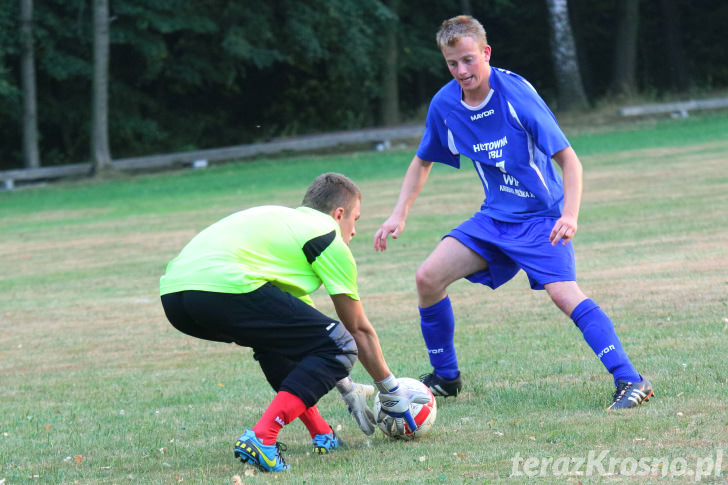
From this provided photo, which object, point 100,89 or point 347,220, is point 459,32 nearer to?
point 347,220

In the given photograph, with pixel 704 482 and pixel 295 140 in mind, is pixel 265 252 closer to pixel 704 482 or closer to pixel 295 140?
pixel 704 482

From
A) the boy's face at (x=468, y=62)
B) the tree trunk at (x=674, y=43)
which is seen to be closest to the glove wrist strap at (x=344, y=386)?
the boy's face at (x=468, y=62)

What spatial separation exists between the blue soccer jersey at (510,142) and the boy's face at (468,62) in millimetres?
133

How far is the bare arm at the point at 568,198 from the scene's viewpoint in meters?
5.18

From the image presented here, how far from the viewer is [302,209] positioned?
15.5ft

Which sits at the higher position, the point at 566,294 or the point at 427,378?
the point at 566,294

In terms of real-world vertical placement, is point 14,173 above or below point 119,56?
below

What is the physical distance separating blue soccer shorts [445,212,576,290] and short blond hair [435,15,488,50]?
1.01m

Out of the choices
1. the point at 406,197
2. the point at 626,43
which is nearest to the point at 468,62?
the point at 406,197

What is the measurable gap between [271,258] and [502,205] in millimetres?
1748

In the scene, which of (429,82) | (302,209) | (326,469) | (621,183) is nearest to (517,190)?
(302,209)

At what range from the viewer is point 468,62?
5477 millimetres

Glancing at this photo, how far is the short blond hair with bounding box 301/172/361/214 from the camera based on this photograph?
186 inches

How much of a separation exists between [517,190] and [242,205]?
1345 cm
